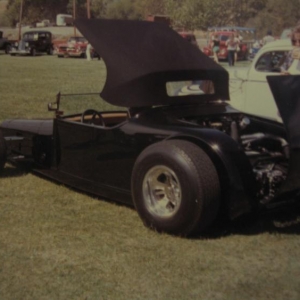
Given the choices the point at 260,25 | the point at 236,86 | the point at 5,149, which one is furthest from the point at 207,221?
the point at 260,25

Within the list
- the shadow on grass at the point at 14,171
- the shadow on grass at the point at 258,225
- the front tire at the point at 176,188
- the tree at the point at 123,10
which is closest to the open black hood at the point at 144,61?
the front tire at the point at 176,188

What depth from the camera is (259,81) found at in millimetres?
8461

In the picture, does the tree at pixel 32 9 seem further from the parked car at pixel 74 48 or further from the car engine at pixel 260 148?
the car engine at pixel 260 148

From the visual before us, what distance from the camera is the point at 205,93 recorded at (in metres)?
5.16

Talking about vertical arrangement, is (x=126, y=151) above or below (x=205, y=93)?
below

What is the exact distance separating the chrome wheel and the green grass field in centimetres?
19

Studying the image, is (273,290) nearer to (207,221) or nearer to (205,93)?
(207,221)

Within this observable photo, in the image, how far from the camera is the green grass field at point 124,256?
10.6 feet

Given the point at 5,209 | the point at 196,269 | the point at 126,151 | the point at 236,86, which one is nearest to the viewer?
the point at 196,269

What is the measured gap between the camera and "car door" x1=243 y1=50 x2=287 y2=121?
819 cm

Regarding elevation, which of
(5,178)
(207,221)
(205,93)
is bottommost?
(5,178)

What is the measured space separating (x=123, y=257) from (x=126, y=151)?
99cm

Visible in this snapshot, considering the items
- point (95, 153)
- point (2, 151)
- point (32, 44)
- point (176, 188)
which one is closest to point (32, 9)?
point (32, 44)

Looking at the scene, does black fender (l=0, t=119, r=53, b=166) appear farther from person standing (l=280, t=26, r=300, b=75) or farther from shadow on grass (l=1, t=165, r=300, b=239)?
person standing (l=280, t=26, r=300, b=75)
